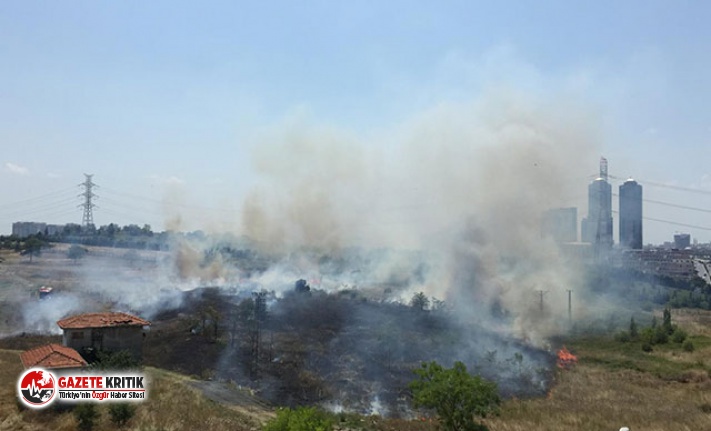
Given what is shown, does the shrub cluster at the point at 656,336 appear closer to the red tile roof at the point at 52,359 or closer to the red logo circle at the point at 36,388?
the red tile roof at the point at 52,359

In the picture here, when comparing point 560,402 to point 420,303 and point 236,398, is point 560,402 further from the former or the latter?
point 420,303

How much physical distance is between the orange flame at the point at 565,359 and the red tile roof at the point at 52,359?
148ft

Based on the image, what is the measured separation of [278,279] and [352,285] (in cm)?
1463

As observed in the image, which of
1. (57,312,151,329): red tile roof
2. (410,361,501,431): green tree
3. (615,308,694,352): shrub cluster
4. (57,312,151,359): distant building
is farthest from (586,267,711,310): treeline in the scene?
(57,312,151,329): red tile roof

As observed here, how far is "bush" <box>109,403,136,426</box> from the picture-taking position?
28.5 m

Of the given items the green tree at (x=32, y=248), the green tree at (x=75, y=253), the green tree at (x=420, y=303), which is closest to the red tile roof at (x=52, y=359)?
the green tree at (x=420, y=303)

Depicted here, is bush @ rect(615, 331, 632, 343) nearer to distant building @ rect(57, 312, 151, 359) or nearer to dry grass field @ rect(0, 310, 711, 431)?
dry grass field @ rect(0, 310, 711, 431)

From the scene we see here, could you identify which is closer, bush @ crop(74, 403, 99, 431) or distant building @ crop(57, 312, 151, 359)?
bush @ crop(74, 403, 99, 431)

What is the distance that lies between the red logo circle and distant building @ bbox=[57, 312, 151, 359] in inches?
363

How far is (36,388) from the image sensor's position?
29.4 meters

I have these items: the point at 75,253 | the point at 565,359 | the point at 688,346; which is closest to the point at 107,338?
the point at 565,359

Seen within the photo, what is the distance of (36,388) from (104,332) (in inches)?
409

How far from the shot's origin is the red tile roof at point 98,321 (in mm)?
39031

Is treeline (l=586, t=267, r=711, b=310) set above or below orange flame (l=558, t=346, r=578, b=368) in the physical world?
above
